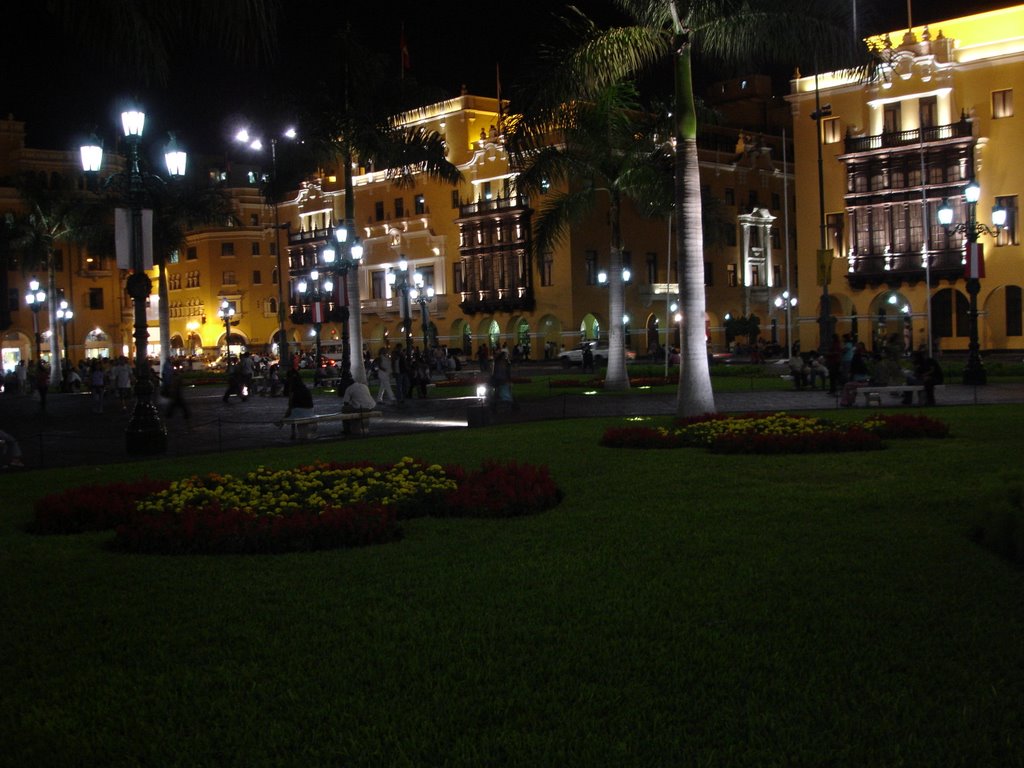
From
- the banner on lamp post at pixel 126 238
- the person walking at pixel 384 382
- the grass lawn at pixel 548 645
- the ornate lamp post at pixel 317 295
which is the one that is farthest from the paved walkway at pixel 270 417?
the grass lawn at pixel 548 645

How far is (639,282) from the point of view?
63.5 metres

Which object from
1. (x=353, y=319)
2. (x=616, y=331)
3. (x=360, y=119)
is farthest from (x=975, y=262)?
(x=360, y=119)

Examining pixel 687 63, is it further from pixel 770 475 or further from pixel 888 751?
pixel 888 751

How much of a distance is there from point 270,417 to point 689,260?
13.5 m

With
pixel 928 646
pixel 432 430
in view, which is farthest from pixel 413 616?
pixel 432 430

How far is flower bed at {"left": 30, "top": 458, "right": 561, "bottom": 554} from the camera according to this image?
906 cm

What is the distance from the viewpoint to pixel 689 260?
18703 millimetres

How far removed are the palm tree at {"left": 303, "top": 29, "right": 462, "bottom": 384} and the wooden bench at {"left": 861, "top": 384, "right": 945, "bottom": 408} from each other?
43.9 feet

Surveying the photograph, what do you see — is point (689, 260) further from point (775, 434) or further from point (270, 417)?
point (270, 417)

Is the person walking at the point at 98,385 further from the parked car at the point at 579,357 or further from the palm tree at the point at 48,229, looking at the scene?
the parked car at the point at 579,357

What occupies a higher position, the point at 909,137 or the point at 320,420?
the point at 909,137

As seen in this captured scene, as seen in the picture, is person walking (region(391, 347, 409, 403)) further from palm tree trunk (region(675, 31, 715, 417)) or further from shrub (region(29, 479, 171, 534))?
shrub (region(29, 479, 171, 534))

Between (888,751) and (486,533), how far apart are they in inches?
208

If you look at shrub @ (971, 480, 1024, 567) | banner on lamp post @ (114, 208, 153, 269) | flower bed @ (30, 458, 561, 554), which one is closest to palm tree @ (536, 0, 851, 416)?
banner on lamp post @ (114, 208, 153, 269)
